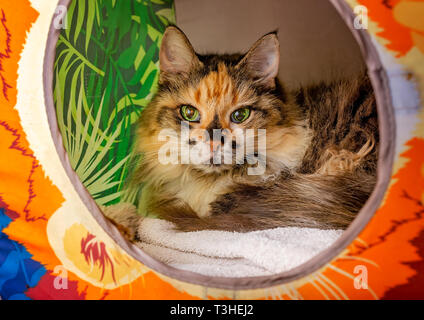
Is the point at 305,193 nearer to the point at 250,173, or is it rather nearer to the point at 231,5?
the point at 250,173

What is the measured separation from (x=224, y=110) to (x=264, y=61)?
10.5 inches

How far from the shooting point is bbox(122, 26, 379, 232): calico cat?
1.23m

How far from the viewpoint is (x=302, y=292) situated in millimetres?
900

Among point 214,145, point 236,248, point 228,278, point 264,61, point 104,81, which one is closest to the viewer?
point 228,278

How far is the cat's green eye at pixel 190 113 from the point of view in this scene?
56.9 inches

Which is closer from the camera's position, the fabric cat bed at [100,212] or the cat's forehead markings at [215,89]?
the fabric cat bed at [100,212]

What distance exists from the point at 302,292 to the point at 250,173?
2.00ft

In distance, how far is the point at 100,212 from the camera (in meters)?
1.02

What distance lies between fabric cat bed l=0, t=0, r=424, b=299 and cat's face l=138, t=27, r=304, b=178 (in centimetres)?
40

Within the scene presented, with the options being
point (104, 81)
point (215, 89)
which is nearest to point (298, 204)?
point (215, 89)

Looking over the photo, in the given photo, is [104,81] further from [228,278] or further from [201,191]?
[228,278]

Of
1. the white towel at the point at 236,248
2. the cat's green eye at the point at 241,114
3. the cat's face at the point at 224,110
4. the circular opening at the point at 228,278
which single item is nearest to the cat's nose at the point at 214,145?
the cat's face at the point at 224,110

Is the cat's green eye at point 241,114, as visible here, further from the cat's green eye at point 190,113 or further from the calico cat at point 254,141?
the cat's green eye at point 190,113

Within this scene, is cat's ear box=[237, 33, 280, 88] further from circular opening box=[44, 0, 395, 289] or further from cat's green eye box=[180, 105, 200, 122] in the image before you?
circular opening box=[44, 0, 395, 289]
